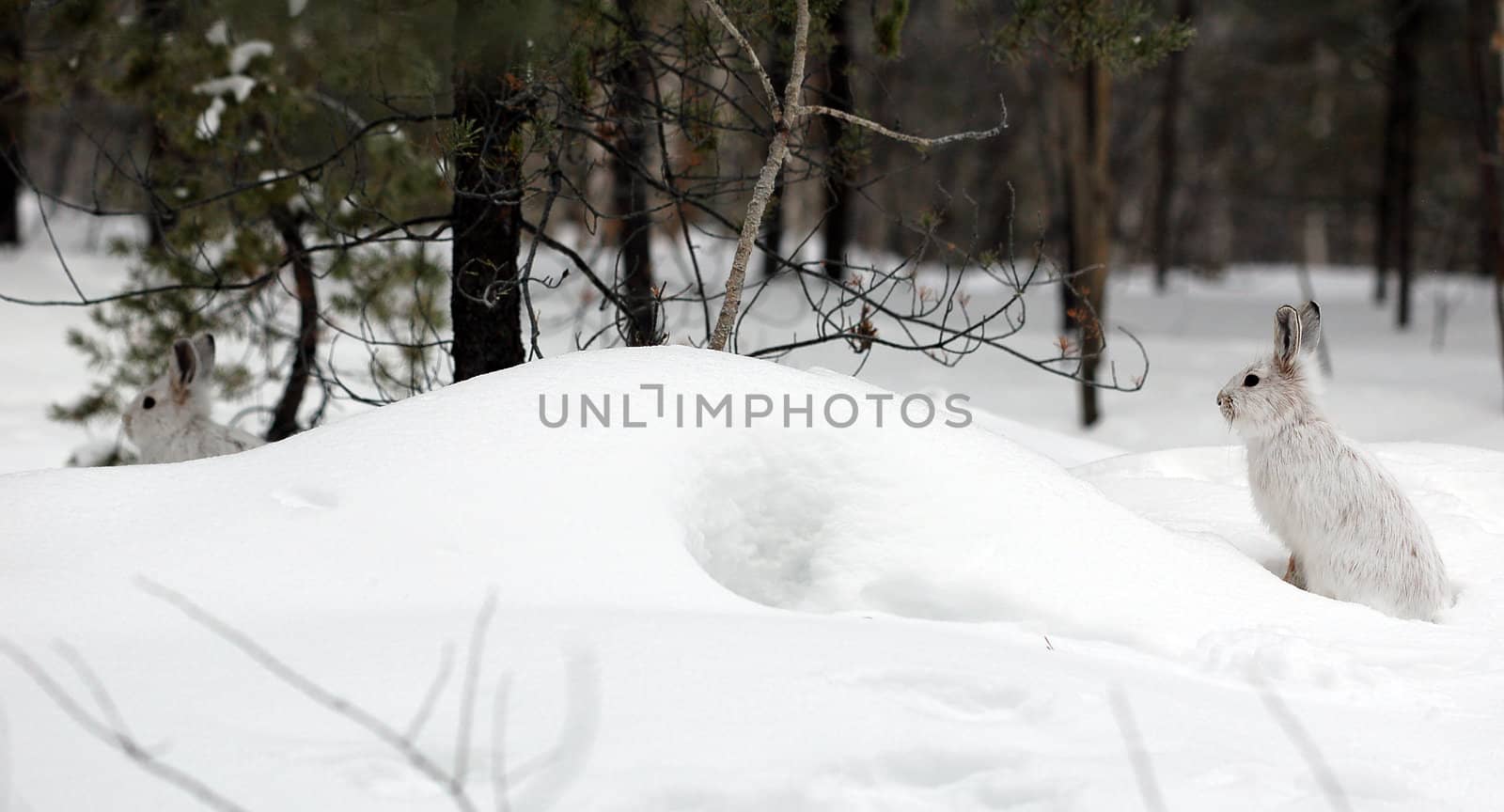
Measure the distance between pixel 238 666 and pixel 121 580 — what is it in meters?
0.51

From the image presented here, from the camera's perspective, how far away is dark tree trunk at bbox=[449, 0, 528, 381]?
15.8 ft

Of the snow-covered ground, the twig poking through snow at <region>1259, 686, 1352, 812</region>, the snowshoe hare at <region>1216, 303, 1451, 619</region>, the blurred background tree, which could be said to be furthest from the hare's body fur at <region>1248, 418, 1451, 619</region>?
the twig poking through snow at <region>1259, 686, 1352, 812</region>

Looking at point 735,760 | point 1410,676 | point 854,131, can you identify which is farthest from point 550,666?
point 854,131

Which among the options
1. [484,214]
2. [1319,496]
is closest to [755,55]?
[484,214]

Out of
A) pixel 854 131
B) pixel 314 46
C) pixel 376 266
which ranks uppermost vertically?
pixel 314 46

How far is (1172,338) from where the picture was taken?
1288cm

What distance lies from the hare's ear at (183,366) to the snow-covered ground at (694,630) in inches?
78.6

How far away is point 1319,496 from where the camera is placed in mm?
4055

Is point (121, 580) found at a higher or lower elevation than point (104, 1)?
lower

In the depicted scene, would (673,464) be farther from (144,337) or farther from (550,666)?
(144,337)

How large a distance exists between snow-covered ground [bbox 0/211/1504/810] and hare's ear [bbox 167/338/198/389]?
78.6 inches

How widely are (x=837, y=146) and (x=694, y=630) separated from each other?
121 inches

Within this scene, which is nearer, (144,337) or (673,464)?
(673,464)

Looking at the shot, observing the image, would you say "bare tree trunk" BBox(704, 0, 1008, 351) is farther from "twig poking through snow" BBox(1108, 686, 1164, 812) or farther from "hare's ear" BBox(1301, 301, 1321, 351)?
"twig poking through snow" BBox(1108, 686, 1164, 812)
